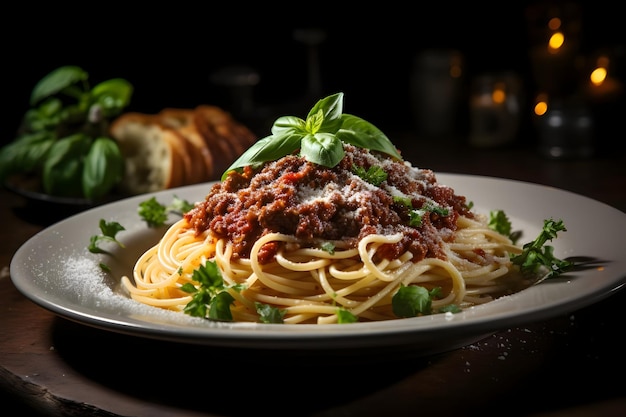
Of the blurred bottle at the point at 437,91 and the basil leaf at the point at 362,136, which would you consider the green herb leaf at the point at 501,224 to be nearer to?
the basil leaf at the point at 362,136

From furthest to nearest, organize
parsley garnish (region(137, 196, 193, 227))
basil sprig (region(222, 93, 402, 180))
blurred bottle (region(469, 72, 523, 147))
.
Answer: blurred bottle (region(469, 72, 523, 147)) < parsley garnish (region(137, 196, 193, 227)) < basil sprig (region(222, 93, 402, 180))

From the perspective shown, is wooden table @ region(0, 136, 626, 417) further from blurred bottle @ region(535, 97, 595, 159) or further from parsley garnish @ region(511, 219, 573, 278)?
blurred bottle @ region(535, 97, 595, 159)

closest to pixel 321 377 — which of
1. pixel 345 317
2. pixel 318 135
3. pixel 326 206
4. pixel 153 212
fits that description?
pixel 345 317

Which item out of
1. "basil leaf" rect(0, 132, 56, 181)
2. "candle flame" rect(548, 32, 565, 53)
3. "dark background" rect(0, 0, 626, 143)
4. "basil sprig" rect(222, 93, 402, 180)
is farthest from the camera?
"dark background" rect(0, 0, 626, 143)

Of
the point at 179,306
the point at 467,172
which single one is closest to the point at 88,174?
the point at 179,306

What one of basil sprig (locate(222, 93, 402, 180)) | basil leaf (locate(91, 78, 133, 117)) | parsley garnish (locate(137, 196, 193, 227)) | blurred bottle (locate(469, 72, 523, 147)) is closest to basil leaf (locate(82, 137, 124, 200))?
basil leaf (locate(91, 78, 133, 117))

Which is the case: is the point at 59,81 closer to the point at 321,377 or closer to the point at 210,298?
the point at 210,298

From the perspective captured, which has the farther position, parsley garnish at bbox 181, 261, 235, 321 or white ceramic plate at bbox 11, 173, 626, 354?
parsley garnish at bbox 181, 261, 235, 321

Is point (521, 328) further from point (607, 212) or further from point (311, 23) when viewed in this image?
point (311, 23)
